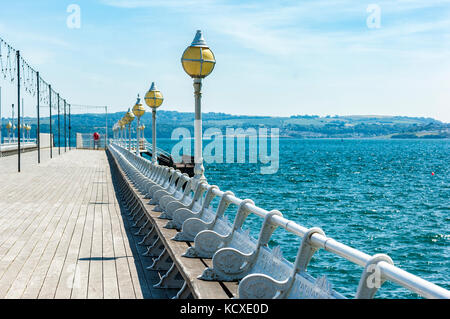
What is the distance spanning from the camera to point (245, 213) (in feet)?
18.9

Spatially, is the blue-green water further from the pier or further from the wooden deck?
the pier

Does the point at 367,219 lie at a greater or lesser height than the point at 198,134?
lesser

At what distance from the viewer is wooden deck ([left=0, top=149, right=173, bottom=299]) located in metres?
6.37

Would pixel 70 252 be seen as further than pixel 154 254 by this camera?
Yes

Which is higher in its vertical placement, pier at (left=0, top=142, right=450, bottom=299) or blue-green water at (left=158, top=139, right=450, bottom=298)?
pier at (left=0, top=142, right=450, bottom=299)

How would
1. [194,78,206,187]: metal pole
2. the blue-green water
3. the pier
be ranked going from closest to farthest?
1. the pier
2. [194,78,206,187]: metal pole
3. the blue-green water

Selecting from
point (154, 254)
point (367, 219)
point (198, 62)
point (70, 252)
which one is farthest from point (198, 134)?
point (367, 219)

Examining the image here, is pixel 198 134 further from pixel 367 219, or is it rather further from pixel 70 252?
pixel 367 219

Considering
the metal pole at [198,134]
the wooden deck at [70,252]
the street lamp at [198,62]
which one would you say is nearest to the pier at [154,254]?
the wooden deck at [70,252]

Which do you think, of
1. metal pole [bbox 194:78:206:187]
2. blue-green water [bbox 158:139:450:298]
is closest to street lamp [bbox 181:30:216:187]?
metal pole [bbox 194:78:206:187]

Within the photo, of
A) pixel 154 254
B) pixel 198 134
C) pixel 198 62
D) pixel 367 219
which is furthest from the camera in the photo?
pixel 367 219

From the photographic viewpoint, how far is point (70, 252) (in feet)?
27.8

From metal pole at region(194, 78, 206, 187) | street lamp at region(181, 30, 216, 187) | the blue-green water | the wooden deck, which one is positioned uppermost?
street lamp at region(181, 30, 216, 187)
